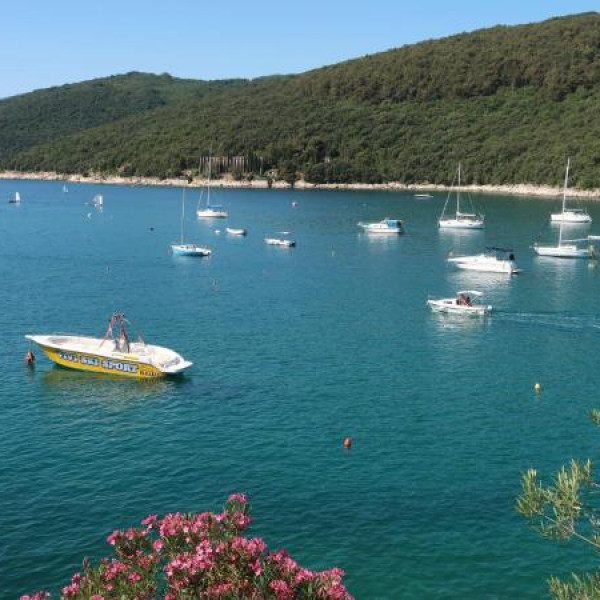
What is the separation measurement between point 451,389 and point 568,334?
65.7 ft

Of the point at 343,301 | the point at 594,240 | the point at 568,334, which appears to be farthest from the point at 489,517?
the point at 594,240

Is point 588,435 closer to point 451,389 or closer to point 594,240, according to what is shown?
point 451,389

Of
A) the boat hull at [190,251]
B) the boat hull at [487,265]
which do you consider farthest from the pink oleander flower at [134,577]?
the boat hull at [190,251]

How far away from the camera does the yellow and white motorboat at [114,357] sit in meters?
48.1

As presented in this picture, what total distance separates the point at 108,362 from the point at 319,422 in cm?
1550

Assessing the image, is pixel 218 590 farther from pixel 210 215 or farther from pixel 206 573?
pixel 210 215

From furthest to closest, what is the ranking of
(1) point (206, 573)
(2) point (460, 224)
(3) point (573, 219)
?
(3) point (573, 219) → (2) point (460, 224) → (1) point (206, 573)

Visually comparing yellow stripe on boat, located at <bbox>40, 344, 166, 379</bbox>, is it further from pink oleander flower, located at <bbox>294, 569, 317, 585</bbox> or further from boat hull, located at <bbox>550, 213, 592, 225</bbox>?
boat hull, located at <bbox>550, 213, 592, 225</bbox>

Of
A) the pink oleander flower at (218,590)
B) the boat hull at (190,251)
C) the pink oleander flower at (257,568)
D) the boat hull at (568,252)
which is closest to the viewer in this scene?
the pink oleander flower at (218,590)

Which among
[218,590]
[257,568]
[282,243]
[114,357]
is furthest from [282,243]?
[218,590]

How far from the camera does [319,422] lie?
4175 cm

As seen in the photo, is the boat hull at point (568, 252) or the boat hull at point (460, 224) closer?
the boat hull at point (568, 252)

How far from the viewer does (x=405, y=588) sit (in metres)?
26.3

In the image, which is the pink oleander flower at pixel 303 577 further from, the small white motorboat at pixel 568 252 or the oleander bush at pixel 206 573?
the small white motorboat at pixel 568 252
